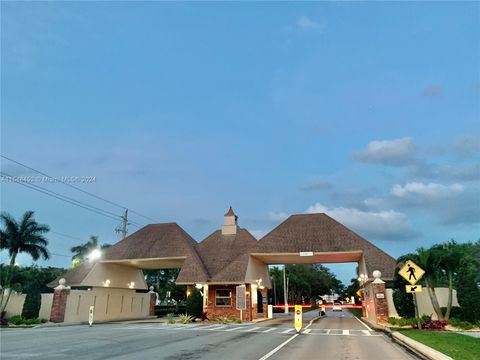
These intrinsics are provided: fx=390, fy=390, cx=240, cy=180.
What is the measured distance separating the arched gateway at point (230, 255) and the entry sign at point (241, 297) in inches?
20.5

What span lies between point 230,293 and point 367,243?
11.9m

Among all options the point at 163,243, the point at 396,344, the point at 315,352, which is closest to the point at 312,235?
the point at 163,243

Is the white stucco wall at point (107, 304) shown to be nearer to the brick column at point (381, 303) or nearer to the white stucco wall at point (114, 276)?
the white stucco wall at point (114, 276)

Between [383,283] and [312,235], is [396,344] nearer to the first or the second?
[383,283]

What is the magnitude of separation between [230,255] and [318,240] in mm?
8074

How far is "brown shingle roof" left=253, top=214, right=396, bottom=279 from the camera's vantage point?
29903 mm

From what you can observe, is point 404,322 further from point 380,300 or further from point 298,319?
point 298,319

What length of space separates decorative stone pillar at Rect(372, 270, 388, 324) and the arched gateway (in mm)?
2350

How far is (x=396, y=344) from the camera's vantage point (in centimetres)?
1426

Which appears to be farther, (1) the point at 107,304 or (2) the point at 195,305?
(1) the point at 107,304

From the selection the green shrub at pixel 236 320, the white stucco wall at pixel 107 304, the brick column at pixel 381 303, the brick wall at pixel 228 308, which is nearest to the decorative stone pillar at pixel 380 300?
the brick column at pixel 381 303

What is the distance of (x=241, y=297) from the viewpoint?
31.1 meters

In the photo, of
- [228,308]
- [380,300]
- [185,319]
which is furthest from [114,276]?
[380,300]

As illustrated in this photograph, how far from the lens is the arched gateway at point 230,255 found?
3127 centimetres
